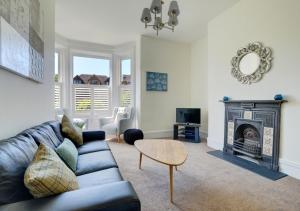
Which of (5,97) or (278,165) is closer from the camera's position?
(5,97)

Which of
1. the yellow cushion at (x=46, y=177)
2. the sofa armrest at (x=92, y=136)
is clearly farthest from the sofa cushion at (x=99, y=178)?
the sofa armrest at (x=92, y=136)

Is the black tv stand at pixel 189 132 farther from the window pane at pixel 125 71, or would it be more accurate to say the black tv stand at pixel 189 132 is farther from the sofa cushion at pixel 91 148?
the sofa cushion at pixel 91 148

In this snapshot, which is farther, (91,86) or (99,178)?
(91,86)

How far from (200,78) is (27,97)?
4.22m

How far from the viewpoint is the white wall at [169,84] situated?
4.71m

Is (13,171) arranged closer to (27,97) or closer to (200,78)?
(27,97)

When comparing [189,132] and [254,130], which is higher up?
[254,130]

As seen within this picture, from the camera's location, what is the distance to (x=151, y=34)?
459 centimetres

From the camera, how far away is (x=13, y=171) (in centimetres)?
96

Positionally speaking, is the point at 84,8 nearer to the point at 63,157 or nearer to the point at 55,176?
the point at 63,157

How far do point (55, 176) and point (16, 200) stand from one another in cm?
21

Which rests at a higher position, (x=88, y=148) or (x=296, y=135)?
(x=296, y=135)

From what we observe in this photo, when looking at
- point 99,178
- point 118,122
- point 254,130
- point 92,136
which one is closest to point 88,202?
point 99,178

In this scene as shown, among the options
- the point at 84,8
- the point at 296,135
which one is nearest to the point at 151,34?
the point at 84,8
